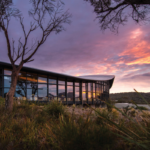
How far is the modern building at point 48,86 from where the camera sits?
13041 mm

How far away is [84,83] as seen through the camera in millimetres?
20484

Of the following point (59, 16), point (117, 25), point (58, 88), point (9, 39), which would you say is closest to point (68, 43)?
point (59, 16)

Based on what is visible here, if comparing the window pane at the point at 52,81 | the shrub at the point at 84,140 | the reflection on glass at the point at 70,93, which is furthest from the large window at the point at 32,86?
the shrub at the point at 84,140

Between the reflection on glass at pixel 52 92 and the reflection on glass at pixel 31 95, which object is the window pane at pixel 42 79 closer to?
the reflection on glass at pixel 52 92

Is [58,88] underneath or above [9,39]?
underneath

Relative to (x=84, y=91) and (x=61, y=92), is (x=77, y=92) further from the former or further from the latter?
(x=61, y=92)

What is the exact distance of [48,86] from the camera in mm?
15984

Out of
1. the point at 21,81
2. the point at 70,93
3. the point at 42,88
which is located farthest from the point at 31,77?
the point at 70,93

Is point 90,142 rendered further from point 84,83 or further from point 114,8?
point 84,83

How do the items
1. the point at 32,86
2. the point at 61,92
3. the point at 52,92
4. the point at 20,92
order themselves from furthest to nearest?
the point at 61,92 → the point at 52,92 → the point at 32,86 → the point at 20,92

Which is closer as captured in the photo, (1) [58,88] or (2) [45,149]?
(2) [45,149]

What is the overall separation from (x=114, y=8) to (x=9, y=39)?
22.4ft

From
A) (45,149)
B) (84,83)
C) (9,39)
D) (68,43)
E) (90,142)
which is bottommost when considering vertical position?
(45,149)

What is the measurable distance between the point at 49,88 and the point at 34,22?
997 centimetres
